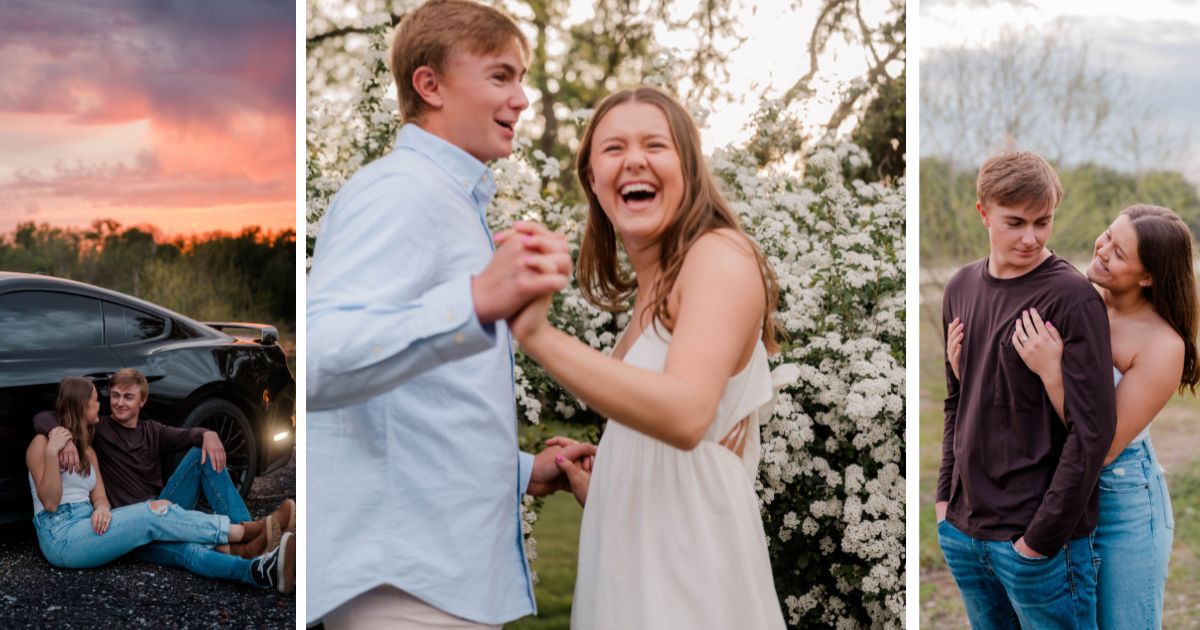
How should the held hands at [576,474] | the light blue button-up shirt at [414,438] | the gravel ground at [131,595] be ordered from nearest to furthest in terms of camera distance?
the light blue button-up shirt at [414,438] < the held hands at [576,474] < the gravel ground at [131,595]

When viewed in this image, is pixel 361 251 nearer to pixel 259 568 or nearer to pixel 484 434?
pixel 484 434

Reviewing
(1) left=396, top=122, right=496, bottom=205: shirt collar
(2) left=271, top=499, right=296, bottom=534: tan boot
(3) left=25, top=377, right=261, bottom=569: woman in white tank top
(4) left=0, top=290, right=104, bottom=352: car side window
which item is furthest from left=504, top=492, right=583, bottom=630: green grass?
(1) left=396, top=122, right=496, bottom=205: shirt collar

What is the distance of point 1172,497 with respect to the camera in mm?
5012

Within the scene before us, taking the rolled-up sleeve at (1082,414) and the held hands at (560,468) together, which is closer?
the held hands at (560,468)

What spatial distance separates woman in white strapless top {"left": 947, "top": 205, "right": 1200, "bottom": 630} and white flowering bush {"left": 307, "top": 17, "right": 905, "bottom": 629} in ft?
2.55

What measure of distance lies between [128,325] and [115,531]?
0.56 meters

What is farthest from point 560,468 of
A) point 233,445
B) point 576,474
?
point 233,445

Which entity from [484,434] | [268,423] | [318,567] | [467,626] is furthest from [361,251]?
[268,423]

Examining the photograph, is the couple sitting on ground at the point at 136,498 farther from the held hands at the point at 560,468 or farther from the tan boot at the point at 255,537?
the held hands at the point at 560,468

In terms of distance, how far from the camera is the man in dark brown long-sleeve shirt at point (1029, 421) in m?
2.16

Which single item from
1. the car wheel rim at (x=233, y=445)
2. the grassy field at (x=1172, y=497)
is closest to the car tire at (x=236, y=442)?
the car wheel rim at (x=233, y=445)

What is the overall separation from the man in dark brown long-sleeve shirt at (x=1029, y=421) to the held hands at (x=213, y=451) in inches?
77.9

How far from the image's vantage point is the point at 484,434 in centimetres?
158

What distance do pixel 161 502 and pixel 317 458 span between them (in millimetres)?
1511
